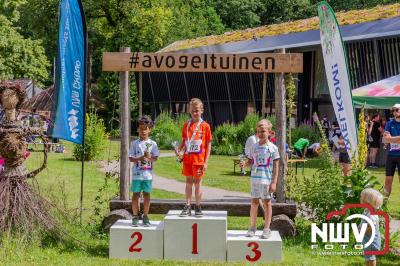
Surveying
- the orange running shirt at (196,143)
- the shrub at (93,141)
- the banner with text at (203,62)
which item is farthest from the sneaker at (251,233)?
the shrub at (93,141)

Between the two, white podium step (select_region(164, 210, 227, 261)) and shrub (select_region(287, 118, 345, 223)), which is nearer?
white podium step (select_region(164, 210, 227, 261))

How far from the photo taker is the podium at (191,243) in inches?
309

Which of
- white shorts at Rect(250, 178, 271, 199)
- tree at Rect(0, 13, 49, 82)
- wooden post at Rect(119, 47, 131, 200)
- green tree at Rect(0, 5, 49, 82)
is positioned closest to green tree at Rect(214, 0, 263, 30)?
green tree at Rect(0, 5, 49, 82)

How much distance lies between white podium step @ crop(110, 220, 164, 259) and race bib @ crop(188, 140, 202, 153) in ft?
3.55

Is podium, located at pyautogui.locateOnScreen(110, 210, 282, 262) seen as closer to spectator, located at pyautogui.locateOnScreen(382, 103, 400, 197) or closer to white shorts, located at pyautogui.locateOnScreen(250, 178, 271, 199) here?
white shorts, located at pyautogui.locateOnScreen(250, 178, 271, 199)

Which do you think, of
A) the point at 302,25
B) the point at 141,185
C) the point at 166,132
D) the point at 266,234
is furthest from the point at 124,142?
the point at 302,25

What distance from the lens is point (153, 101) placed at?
38.6 m

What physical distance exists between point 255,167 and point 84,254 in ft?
7.68

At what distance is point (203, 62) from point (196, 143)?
1455mm

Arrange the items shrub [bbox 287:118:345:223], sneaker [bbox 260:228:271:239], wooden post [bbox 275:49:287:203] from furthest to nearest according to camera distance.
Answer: wooden post [bbox 275:49:287:203] < shrub [bbox 287:118:345:223] < sneaker [bbox 260:228:271:239]

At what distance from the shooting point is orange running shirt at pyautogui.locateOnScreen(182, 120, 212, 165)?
8414mm

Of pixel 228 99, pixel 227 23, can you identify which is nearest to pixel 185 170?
pixel 228 99

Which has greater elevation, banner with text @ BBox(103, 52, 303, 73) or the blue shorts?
banner with text @ BBox(103, 52, 303, 73)

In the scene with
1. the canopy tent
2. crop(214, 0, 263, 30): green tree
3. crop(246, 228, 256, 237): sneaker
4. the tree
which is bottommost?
crop(246, 228, 256, 237): sneaker
